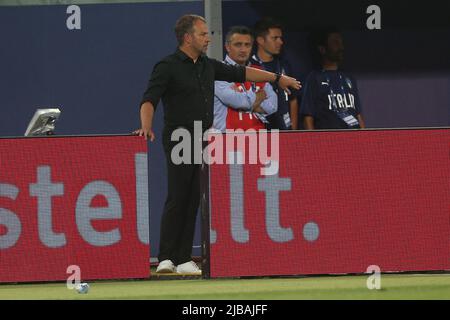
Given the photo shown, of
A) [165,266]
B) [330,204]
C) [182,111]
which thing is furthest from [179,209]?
[330,204]

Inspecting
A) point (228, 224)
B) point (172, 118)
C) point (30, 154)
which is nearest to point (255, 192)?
point (228, 224)

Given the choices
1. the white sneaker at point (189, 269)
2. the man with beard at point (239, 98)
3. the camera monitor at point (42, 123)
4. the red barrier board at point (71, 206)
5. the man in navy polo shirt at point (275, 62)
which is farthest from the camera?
the man in navy polo shirt at point (275, 62)

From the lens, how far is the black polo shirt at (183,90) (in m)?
11.0

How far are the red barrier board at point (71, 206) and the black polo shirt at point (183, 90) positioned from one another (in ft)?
2.04

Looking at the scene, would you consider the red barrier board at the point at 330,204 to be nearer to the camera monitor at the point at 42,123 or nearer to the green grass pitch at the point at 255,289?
the green grass pitch at the point at 255,289

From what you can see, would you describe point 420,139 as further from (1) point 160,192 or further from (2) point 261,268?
(1) point 160,192

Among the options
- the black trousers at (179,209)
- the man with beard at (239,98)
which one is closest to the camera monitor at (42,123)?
the black trousers at (179,209)

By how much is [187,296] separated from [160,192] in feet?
13.2

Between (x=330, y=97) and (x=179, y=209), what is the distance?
246 cm

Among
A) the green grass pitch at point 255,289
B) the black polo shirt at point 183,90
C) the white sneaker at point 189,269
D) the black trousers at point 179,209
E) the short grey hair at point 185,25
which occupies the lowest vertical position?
the green grass pitch at point 255,289

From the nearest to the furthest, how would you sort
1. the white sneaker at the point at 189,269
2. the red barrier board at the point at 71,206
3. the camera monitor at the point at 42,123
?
1. the red barrier board at the point at 71,206
2. the white sneaker at the point at 189,269
3. the camera monitor at the point at 42,123

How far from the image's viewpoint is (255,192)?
34.4 feet

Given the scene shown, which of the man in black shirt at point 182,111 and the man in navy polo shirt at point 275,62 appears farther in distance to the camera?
the man in navy polo shirt at point 275,62

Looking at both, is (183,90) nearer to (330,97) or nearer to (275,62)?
(275,62)
